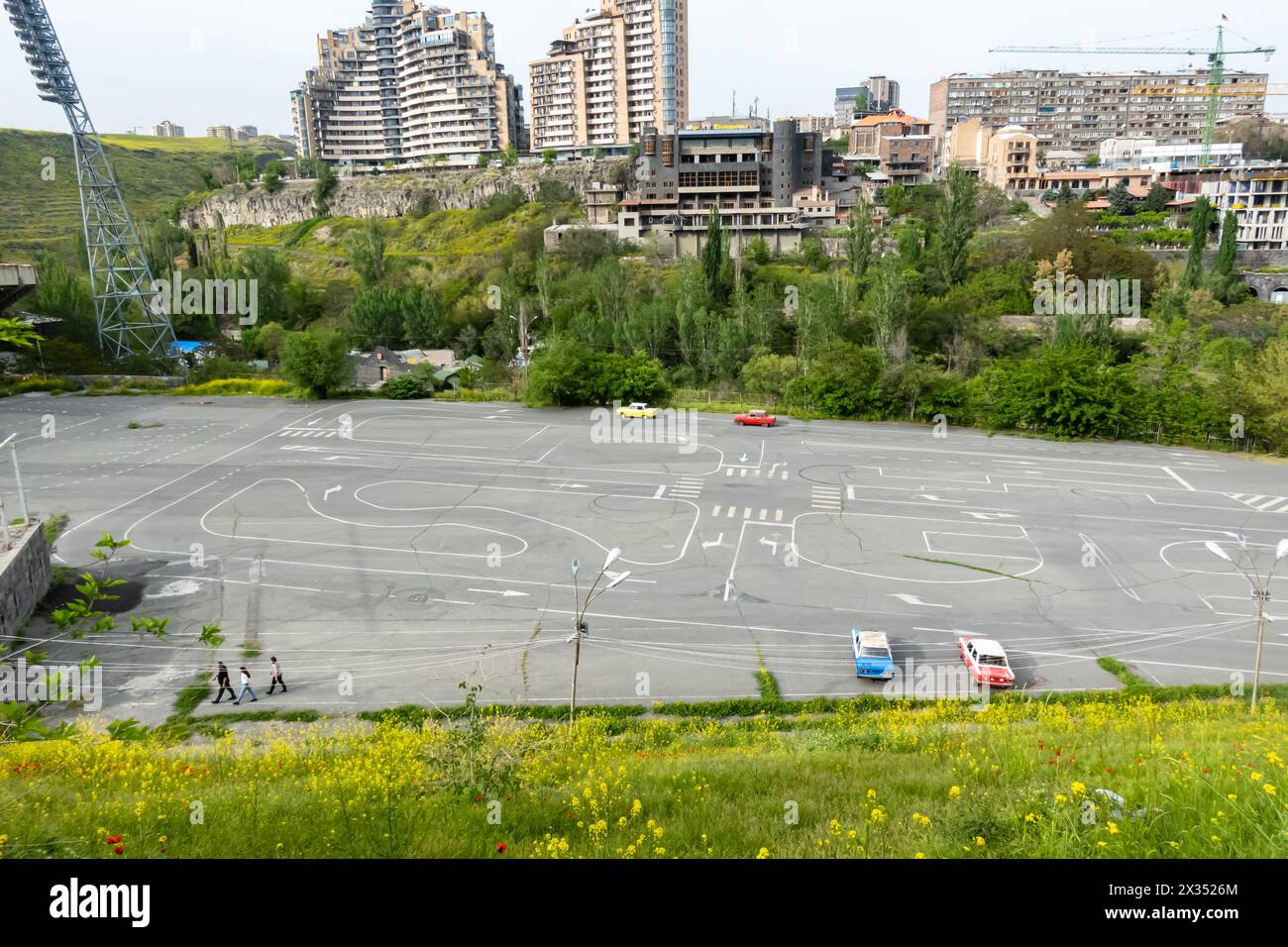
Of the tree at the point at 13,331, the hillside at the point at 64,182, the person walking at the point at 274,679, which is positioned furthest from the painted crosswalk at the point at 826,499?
the hillside at the point at 64,182

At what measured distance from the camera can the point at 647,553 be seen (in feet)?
74.6

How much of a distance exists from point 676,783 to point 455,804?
7.56 feet

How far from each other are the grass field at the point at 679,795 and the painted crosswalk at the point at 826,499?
1398cm

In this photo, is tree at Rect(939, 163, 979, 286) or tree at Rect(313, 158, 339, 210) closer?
tree at Rect(939, 163, 979, 286)

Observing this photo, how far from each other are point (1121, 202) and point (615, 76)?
59.8 metres

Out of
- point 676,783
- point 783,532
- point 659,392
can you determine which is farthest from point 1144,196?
point 676,783

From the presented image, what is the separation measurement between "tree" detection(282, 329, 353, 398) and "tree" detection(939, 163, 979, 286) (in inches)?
1616

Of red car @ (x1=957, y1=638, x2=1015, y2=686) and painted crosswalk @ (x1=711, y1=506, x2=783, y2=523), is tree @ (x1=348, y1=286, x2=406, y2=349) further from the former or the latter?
red car @ (x1=957, y1=638, x2=1015, y2=686)

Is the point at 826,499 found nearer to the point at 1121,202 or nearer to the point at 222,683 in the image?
the point at 222,683

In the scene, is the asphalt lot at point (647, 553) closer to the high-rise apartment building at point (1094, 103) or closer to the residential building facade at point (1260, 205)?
the residential building facade at point (1260, 205)

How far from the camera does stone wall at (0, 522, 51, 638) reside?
18.0 metres

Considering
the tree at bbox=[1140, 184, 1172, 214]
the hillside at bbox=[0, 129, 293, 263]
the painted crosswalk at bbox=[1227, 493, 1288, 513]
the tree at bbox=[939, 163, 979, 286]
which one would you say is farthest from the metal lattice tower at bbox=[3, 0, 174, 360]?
the tree at bbox=[1140, 184, 1172, 214]

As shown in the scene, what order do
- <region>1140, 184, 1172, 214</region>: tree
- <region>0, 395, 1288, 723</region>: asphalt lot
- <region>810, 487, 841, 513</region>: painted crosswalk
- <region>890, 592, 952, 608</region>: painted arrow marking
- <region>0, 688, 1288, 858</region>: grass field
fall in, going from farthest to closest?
<region>1140, 184, 1172, 214</region>: tree
<region>810, 487, 841, 513</region>: painted crosswalk
<region>890, 592, 952, 608</region>: painted arrow marking
<region>0, 395, 1288, 723</region>: asphalt lot
<region>0, 688, 1288, 858</region>: grass field
